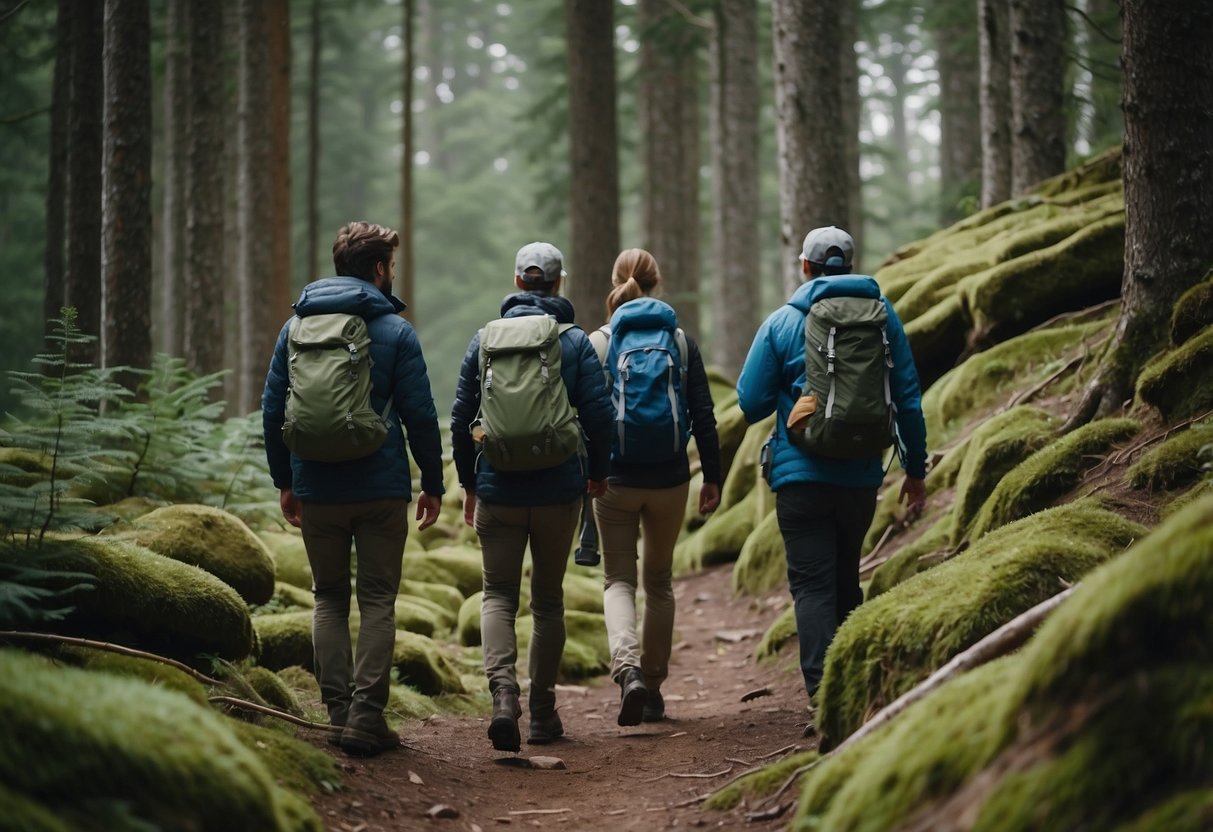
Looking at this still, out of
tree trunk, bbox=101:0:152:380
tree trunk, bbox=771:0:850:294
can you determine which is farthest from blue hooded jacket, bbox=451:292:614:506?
tree trunk, bbox=771:0:850:294

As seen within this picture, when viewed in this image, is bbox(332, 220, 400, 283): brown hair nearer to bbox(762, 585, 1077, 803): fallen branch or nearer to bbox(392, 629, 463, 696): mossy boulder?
bbox(392, 629, 463, 696): mossy boulder

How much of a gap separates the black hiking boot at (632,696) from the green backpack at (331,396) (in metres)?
2.09

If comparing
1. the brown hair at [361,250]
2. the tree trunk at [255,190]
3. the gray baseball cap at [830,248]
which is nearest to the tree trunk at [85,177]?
the tree trunk at [255,190]

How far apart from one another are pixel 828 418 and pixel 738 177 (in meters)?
15.9

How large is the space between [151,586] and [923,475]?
394cm

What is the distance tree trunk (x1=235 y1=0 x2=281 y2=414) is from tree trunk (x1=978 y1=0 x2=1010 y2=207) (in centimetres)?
961

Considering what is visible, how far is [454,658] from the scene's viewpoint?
857 centimetres

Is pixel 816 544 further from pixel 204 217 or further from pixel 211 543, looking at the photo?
pixel 204 217

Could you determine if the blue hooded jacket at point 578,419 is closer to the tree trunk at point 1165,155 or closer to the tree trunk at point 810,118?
the tree trunk at point 1165,155

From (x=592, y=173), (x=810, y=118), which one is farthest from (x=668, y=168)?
(x=810, y=118)

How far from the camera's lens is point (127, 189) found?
1008 cm

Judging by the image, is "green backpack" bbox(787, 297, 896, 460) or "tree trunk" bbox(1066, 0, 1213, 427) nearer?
"green backpack" bbox(787, 297, 896, 460)

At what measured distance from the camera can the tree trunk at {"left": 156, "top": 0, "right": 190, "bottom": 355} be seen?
18.9 m

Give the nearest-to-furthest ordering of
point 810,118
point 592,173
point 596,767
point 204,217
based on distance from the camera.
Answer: point 596,767, point 810,118, point 592,173, point 204,217
